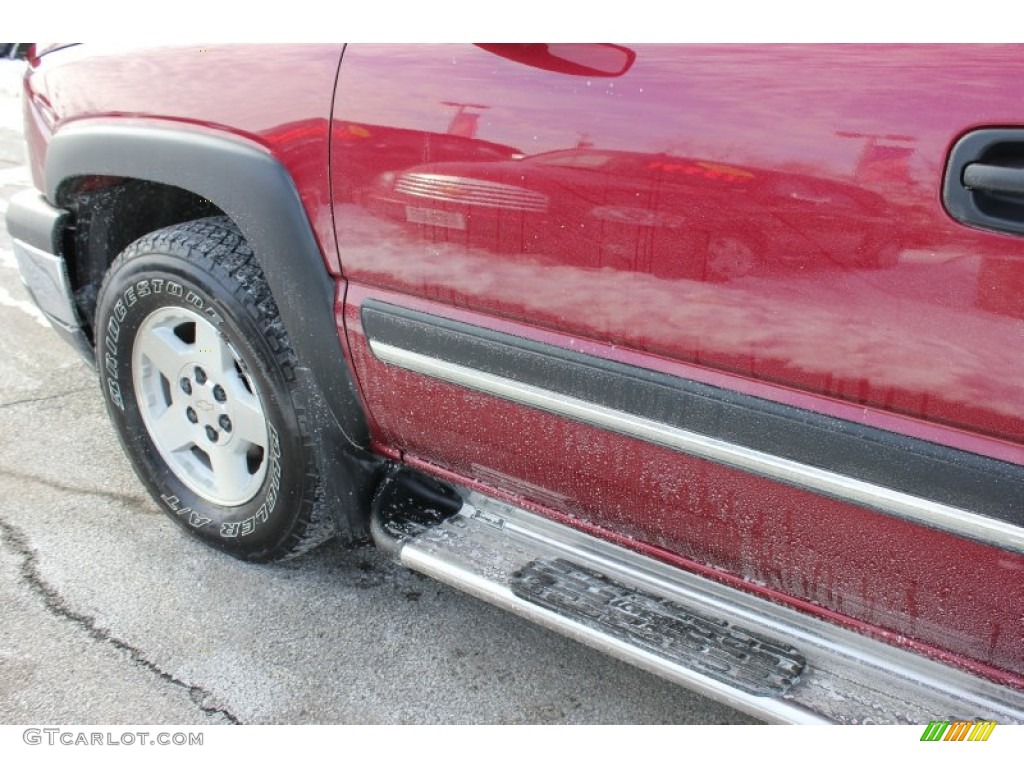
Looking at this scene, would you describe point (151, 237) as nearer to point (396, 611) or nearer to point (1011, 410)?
point (396, 611)

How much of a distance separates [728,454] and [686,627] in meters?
0.41

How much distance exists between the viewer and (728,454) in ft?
5.44

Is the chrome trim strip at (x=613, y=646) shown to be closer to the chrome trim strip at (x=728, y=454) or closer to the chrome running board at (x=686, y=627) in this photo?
the chrome running board at (x=686, y=627)

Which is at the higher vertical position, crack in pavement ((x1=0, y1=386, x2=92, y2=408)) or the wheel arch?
the wheel arch

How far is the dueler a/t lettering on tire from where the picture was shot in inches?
90.4

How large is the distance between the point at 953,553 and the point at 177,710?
5.38 feet

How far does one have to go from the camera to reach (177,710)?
217 centimetres

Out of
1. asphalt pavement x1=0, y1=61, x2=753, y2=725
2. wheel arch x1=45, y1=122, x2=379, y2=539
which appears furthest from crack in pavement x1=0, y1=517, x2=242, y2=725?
wheel arch x1=45, y1=122, x2=379, y2=539

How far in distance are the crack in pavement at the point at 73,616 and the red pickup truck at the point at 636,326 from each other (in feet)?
1.35
